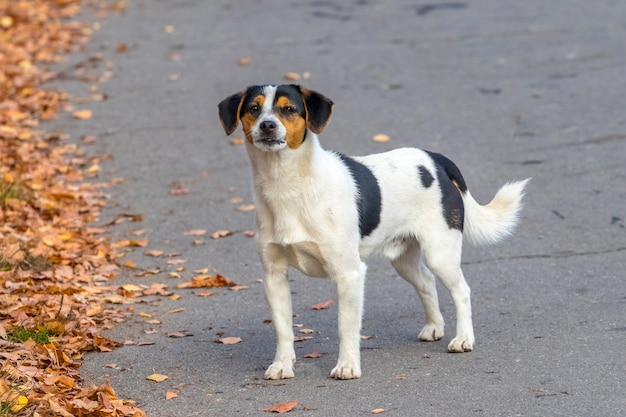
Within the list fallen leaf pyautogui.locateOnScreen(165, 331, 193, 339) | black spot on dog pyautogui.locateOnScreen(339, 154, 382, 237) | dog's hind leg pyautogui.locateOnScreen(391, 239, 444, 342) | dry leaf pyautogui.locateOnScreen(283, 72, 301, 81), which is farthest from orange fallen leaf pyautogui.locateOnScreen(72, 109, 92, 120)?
black spot on dog pyautogui.locateOnScreen(339, 154, 382, 237)

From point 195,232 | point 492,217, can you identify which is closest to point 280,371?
point 492,217

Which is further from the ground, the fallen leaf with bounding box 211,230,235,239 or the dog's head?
the dog's head

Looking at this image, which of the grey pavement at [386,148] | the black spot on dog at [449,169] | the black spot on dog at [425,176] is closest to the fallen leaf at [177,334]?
the grey pavement at [386,148]

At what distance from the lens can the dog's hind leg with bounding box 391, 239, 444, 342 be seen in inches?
273

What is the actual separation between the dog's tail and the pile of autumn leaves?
2440 millimetres

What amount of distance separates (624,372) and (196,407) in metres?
2.31

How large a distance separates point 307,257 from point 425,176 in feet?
3.29

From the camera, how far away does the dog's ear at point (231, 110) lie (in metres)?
6.17

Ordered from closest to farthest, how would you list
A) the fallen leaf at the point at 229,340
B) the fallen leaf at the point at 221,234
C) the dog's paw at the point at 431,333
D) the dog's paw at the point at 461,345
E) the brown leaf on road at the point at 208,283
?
the dog's paw at the point at 461,345, the dog's paw at the point at 431,333, the fallen leaf at the point at 229,340, the brown leaf on road at the point at 208,283, the fallen leaf at the point at 221,234

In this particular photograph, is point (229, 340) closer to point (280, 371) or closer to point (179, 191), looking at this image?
point (280, 371)

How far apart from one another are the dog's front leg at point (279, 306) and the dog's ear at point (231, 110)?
73cm

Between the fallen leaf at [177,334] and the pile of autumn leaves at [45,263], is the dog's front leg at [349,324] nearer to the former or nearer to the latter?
the pile of autumn leaves at [45,263]

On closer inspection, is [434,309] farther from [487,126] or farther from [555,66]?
[555,66]

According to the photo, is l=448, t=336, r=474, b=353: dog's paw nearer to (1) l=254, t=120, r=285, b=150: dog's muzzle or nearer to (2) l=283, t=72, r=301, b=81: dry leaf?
(1) l=254, t=120, r=285, b=150: dog's muzzle
